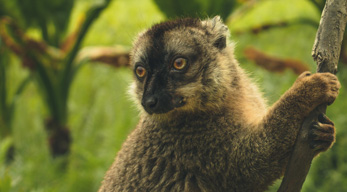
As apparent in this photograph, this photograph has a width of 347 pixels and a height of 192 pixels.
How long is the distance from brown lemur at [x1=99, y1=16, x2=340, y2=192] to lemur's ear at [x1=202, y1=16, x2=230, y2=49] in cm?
1

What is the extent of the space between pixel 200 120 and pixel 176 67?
24.1 inches

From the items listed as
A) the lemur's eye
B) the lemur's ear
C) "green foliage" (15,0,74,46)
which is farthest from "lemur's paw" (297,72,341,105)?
"green foliage" (15,0,74,46)

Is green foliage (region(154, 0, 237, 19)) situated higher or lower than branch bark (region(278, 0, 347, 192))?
higher

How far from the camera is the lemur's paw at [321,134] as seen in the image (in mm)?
3584

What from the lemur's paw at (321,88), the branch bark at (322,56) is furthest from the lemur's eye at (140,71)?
the branch bark at (322,56)

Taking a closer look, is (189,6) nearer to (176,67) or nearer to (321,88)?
(176,67)

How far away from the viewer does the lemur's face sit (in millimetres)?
4367

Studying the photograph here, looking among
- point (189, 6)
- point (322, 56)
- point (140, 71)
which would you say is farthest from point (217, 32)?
point (189, 6)

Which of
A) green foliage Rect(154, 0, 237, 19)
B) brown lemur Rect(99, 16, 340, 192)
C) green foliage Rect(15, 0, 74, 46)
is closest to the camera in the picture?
brown lemur Rect(99, 16, 340, 192)

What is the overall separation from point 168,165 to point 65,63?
5.39m

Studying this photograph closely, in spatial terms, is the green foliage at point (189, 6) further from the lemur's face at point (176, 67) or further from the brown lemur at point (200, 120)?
the lemur's face at point (176, 67)

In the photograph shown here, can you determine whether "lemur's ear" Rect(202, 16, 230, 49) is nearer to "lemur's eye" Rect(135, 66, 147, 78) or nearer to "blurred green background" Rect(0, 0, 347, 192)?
"lemur's eye" Rect(135, 66, 147, 78)

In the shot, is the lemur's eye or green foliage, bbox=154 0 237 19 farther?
green foliage, bbox=154 0 237 19

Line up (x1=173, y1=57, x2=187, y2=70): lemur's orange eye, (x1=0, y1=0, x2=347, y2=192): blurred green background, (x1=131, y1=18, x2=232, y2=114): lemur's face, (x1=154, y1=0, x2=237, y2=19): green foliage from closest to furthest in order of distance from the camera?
(x1=131, y1=18, x2=232, y2=114): lemur's face
(x1=173, y1=57, x2=187, y2=70): lemur's orange eye
(x1=154, y1=0, x2=237, y2=19): green foliage
(x1=0, y1=0, x2=347, y2=192): blurred green background
